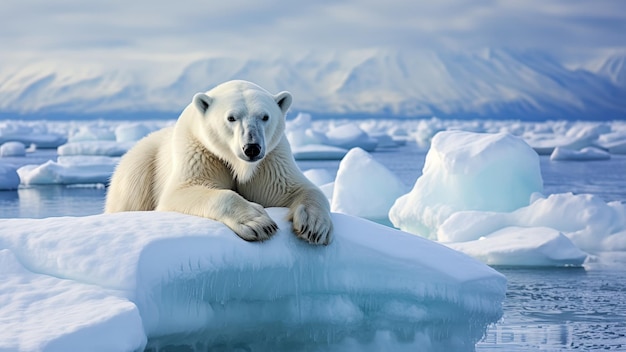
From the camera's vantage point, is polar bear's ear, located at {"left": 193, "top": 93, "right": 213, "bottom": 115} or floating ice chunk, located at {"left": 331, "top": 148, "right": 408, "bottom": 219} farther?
floating ice chunk, located at {"left": 331, "top": 148, "right": 408, "bottom": 219}

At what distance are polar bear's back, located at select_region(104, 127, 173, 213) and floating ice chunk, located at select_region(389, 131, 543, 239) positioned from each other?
4.79 m

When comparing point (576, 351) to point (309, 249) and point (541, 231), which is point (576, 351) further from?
point (541, 231)

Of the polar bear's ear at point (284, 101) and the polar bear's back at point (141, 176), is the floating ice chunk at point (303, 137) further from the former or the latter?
the polar bear's ear at point (284, 101)

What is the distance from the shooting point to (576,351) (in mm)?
4188

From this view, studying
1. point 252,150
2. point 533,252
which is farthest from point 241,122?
point 533,252

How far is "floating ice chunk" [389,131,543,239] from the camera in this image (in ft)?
28.6

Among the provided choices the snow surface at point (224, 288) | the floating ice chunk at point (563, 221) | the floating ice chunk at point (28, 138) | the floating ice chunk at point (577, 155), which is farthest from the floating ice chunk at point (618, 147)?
the snow surface at point (224, 288)

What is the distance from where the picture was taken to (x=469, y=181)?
886 cm

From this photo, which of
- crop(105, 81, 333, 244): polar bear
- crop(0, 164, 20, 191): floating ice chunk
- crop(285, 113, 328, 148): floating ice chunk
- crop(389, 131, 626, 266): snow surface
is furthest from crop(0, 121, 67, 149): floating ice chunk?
crop(105, 81, 333, 244): polar bear

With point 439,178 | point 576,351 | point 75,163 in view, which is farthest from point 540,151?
point 576,351

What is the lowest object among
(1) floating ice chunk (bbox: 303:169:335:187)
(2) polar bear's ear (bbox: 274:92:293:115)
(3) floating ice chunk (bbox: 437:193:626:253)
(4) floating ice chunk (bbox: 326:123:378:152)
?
(3) floating ice chunk (bbox: 437:193:626:253)

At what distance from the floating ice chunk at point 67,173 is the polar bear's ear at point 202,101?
12.6 m

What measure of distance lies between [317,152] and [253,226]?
20.1 m

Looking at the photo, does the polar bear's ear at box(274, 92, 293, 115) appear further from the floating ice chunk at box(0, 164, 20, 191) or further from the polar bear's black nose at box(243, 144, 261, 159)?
the floating ice chunk at box(0, 164, 20, 191)
